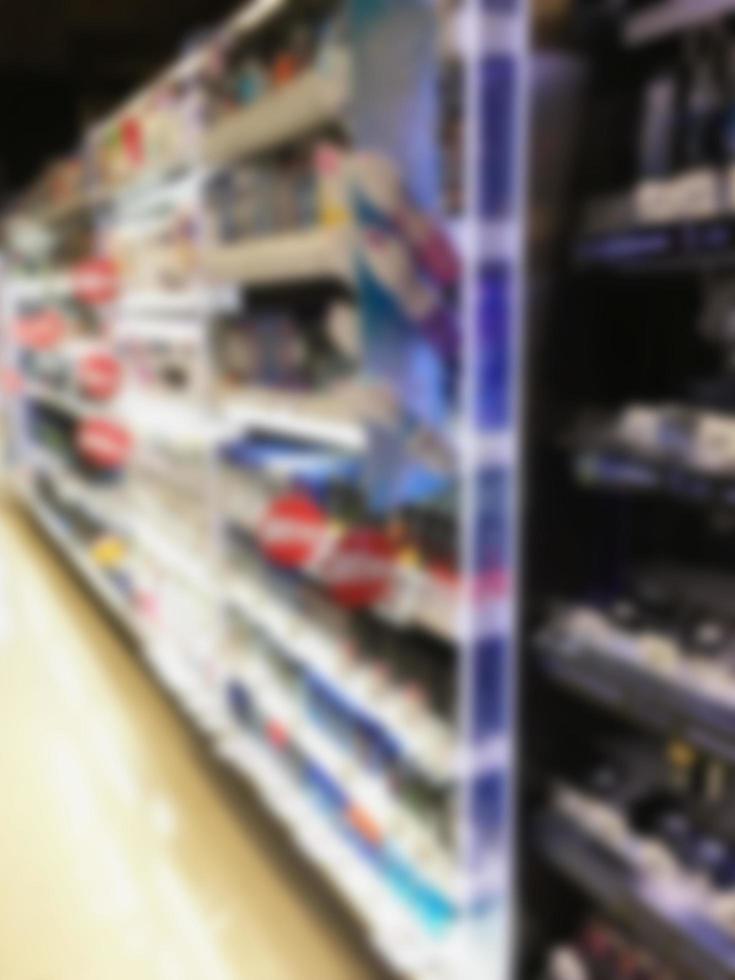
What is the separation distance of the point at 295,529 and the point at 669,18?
1.33 meters

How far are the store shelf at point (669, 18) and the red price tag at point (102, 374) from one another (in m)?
2.93

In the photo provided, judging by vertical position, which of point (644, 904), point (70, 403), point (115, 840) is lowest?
point (115, 840)

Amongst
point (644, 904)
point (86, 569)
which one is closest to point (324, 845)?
point (644, 904)

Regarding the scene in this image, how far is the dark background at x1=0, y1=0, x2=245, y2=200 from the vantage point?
425 cm

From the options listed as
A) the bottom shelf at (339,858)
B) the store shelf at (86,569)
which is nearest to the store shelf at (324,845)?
the bottom shelf at (339,858)

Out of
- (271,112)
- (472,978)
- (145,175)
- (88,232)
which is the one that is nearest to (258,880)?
(472,978)

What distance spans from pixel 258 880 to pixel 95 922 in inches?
85.1

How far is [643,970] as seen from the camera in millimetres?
1644

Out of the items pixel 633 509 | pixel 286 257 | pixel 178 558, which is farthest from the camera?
pixel 178 558

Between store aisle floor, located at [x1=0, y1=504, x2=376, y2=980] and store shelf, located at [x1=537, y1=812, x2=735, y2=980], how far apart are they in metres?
0.68

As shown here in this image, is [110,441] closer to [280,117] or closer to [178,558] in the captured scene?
[178,558]

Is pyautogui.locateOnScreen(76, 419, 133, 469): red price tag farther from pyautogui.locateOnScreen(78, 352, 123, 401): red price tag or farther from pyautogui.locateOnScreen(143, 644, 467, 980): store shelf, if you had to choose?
pyautogui.locateOnScreen(143, 644, 467, 980): store shelf

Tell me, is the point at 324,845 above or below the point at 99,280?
below

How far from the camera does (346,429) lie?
1937 mm
